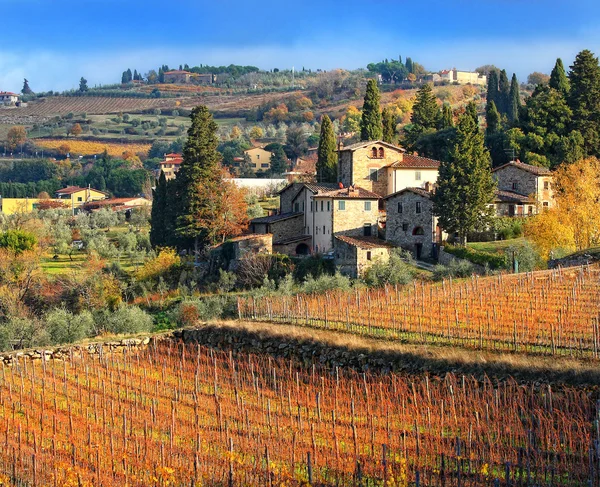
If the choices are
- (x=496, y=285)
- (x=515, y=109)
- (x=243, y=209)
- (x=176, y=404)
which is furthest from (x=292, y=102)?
(x=176, y=404)

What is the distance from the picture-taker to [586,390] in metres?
19.5

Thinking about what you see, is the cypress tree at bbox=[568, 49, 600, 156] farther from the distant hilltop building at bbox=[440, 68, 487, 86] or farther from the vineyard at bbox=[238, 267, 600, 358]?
the distant hilltop building at bbox=[440, 68, 487, 86]

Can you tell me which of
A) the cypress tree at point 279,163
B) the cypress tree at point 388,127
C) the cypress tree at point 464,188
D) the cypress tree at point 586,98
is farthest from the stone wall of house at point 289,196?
the cypress tree at point 279,163

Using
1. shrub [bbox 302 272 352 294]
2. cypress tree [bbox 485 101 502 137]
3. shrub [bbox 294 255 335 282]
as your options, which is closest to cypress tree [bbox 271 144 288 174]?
cypress tree [bbox 485 101 502 137]

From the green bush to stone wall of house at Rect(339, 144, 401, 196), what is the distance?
29.0 ft

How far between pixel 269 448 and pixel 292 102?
17114 centimetres

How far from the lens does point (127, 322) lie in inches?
1606

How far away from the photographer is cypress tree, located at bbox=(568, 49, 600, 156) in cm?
5822

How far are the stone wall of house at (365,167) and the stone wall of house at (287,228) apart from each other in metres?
3.21

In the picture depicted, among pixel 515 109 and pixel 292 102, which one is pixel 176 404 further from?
pixel 292 102

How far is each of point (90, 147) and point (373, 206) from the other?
11499 cm

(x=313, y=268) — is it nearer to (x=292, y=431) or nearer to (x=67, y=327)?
(x=67, y=327)

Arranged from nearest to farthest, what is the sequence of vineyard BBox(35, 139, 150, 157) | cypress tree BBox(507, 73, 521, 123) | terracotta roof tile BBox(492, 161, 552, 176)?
1. terracotta roof tile BBox(492, 161, 552, 176)
2. cypress tree BBox(507, 73, 521, 123)
3. vineyard BBox(35, 139, 150, 157)

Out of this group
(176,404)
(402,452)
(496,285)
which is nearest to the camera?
(402,452)
